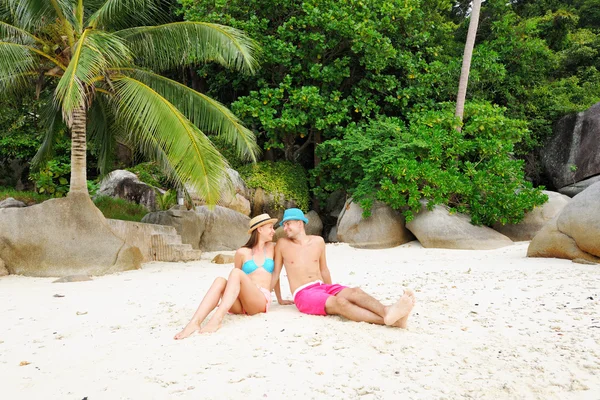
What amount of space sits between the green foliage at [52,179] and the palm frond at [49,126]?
8.15 ft

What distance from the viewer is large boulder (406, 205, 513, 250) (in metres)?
10.5

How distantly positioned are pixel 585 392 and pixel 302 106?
429 inches

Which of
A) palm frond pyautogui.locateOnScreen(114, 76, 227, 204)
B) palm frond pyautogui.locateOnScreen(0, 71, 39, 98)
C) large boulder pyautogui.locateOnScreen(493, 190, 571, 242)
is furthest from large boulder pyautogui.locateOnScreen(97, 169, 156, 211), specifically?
large boulder pyautogui.locateOnScreen(493, 190, 571, 242)

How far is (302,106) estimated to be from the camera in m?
13.0

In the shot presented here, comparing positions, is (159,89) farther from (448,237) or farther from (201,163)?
(448,237)

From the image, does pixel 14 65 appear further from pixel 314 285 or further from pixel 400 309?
pixel 400 309

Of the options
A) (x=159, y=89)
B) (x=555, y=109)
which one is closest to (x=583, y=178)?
(x=555, y=109)

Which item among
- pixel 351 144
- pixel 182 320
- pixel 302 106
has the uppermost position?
pixel 302 106

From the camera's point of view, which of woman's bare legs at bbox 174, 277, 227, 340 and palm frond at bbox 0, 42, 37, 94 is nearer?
woman's bare legs at bbox 174, 277, 227, 340

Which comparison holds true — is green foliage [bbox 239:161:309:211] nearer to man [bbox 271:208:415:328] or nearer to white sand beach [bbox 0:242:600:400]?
white sand beach [bbox 0:242:600:400]

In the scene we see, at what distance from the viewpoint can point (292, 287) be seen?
4629mm

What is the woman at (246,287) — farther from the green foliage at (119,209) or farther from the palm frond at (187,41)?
the green foliage at (119,209)

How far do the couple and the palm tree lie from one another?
3.46 meters

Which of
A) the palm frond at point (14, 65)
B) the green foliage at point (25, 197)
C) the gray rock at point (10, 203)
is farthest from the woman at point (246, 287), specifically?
the green foliage at point (25, 197)
